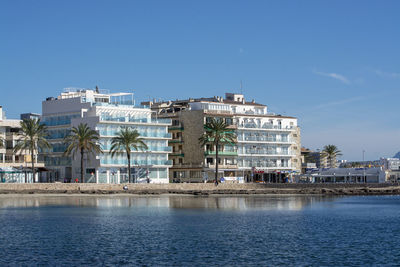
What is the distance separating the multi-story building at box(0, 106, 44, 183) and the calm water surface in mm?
31218

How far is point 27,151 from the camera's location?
122375mm

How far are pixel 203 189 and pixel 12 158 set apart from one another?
3450 centimetres

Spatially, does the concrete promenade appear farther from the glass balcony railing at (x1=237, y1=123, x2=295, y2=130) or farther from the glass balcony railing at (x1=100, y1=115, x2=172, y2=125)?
the glass balcony railing at (x1=237, y1=123, x2=295, y2=130)

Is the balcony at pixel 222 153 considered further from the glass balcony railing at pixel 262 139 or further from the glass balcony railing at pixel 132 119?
the glass balcony railing at pixel 132 119

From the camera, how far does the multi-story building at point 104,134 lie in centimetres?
11888

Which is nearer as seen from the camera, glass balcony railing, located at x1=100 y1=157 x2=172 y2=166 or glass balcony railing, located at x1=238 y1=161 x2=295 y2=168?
glass balcony railing, located at x1=100 y1=157 x2=172 y2=166

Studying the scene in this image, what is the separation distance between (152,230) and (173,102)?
94.3 metres

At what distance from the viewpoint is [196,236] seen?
171 ft

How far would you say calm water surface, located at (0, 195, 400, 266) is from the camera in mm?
41344

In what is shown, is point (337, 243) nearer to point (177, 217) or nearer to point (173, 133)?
point (177, 217)

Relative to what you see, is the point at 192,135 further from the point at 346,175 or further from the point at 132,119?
the point at 346,175

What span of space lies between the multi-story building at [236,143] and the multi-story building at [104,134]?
6.89 metres

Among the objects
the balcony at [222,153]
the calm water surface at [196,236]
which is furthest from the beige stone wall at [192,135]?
the calm water surface at [196,236]

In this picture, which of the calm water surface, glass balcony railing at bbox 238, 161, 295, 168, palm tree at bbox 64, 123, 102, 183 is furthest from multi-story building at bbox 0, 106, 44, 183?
glass balcony railing at bbox 238, 161, 295, 168
